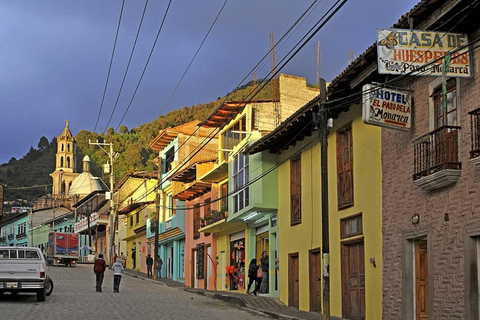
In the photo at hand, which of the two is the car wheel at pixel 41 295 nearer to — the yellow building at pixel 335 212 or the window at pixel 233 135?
the yellow building at pixel 335 212

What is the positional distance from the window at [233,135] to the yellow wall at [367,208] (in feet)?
34.1

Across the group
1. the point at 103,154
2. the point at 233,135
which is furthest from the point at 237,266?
the point at 103,154

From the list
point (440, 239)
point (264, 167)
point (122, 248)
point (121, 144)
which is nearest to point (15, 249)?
point (264, 167)

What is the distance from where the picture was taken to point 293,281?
24031mm

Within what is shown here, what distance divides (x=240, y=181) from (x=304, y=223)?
19.9ft

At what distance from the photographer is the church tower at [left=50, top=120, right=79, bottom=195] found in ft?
448

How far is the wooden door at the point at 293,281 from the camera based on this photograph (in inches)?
933

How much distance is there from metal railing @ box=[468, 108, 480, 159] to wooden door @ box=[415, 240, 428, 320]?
3.22m

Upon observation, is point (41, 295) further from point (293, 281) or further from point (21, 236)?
point (21, 236)

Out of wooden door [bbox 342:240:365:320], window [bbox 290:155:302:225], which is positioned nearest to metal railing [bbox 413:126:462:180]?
wooden door [bbox 342:240:365:320]

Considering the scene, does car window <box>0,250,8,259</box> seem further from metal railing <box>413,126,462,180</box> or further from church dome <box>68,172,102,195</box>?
church dome <box>68,172,102,195</box>

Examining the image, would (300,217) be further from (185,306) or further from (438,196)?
(438,196)

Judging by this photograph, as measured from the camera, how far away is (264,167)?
26.1 metres

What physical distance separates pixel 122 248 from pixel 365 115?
53848 millimetres
